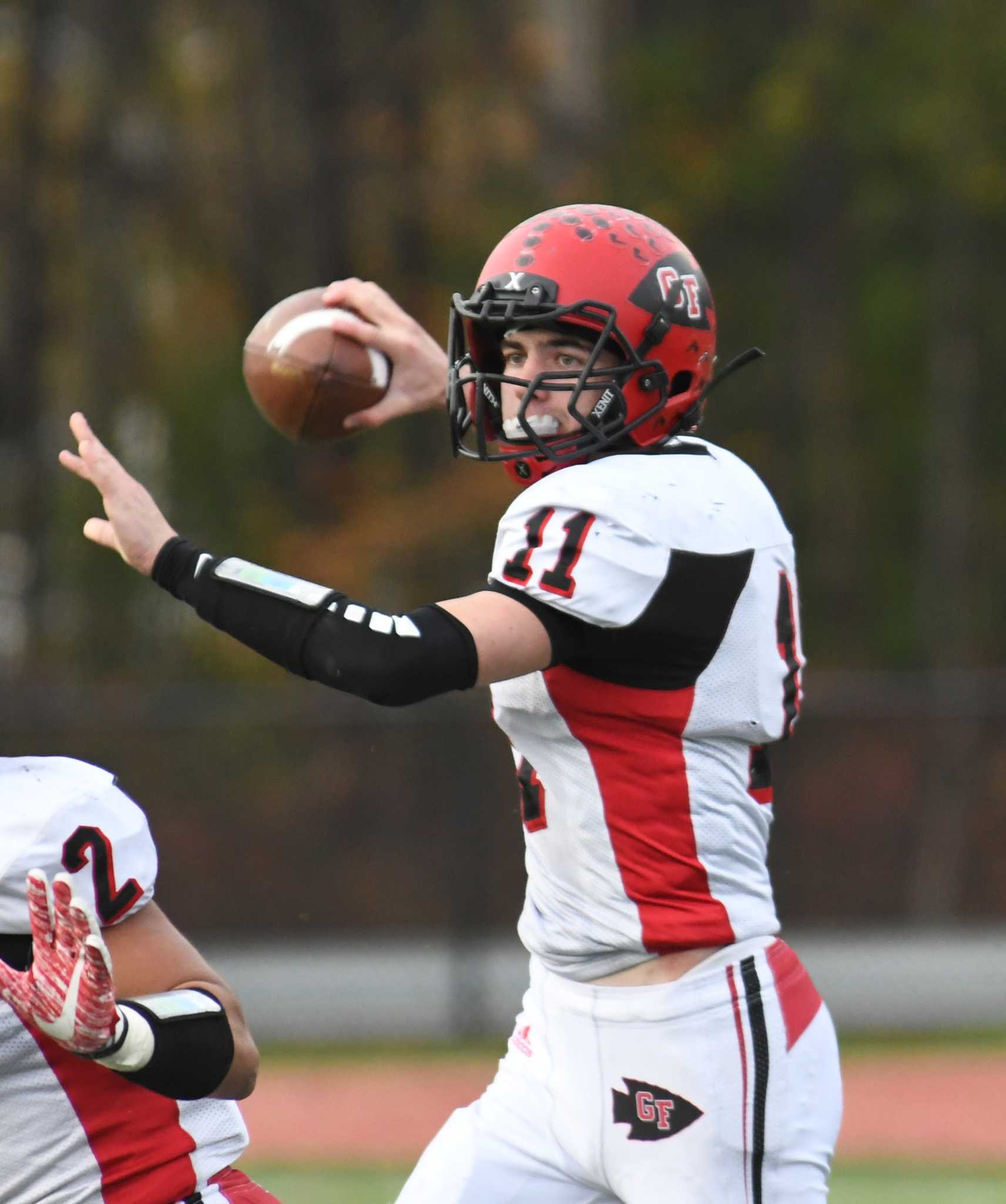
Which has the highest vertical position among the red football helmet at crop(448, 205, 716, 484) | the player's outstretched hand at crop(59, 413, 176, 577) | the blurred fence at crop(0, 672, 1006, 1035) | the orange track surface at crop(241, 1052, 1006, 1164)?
the red football helmet at crop(448, 205, 716, 484)

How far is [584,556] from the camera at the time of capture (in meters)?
2.76

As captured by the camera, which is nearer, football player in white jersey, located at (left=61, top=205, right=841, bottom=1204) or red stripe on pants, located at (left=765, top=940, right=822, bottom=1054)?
football player in white jersey, located at (left=61, top=205, right=841, bottom=1204)

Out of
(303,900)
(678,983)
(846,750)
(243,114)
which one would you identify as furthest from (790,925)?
(243,114)

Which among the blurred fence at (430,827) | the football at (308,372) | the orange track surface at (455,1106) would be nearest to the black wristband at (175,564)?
the football at (308,372)

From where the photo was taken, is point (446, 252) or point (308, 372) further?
point (446, 252)

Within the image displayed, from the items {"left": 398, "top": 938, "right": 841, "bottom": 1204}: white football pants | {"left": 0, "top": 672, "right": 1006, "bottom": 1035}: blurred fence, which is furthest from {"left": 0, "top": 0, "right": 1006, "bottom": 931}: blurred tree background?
{"left": 398, "top": 938, "right": 841, "bottom": 1204}: white football pants

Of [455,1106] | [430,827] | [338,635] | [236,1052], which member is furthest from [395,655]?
[430,827]

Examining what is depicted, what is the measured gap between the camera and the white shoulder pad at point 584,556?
2.75 m

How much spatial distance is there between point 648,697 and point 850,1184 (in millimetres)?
4844

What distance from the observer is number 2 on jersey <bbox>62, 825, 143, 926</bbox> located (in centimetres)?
258

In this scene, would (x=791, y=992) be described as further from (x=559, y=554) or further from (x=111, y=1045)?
(x=111, y=1045)

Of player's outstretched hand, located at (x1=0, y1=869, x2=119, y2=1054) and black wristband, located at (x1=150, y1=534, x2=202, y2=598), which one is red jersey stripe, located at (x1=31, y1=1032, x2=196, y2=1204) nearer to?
player's outstretched hand, located at (x1=0, y1=869, x2=119, y2=1054)

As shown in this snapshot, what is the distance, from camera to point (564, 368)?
10.1 ft

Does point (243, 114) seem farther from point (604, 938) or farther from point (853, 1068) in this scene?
point (604, 938)
